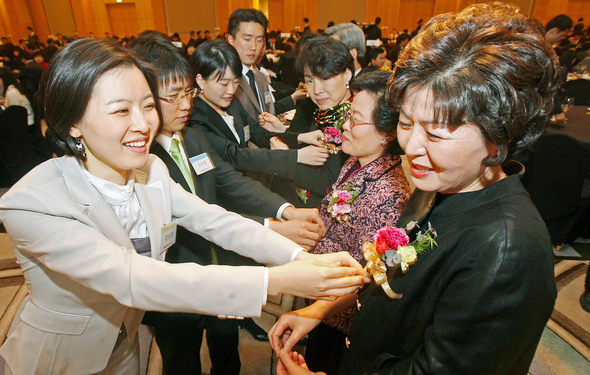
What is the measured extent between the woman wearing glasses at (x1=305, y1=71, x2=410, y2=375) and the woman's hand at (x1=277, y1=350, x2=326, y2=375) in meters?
0.31

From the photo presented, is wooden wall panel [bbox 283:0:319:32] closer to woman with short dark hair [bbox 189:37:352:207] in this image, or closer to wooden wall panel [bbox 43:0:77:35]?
wooden wall panel [bbox 43:0:77:35]

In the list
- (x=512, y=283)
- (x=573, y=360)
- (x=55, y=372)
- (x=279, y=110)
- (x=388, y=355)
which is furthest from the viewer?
(x=279, y=110)

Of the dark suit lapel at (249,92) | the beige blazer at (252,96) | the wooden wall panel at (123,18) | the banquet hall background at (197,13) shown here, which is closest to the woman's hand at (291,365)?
the beige blazer at (252,96)

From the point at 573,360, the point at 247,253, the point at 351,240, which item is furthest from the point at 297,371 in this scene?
the point at 573,360

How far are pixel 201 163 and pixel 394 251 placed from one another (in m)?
1.31

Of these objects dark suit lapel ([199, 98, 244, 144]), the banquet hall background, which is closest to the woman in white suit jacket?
dark suit lapel ([199, 98, 244, 144])

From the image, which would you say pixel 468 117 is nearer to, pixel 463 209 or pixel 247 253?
pixel 463 209

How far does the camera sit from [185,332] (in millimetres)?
1742

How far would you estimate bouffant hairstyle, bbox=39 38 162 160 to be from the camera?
1.04 metres

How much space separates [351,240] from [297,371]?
1.98 ft

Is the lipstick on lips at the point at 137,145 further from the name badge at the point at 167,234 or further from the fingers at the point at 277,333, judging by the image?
the fingers at the point at 277,333

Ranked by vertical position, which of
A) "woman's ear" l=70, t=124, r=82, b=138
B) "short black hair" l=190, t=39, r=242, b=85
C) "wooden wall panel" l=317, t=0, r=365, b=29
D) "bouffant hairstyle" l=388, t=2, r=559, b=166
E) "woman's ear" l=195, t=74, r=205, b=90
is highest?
"wooden wall panel" l=317, t=0, r=365, b=29

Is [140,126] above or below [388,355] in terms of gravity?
above

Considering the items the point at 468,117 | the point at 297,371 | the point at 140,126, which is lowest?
the point at 297,371
